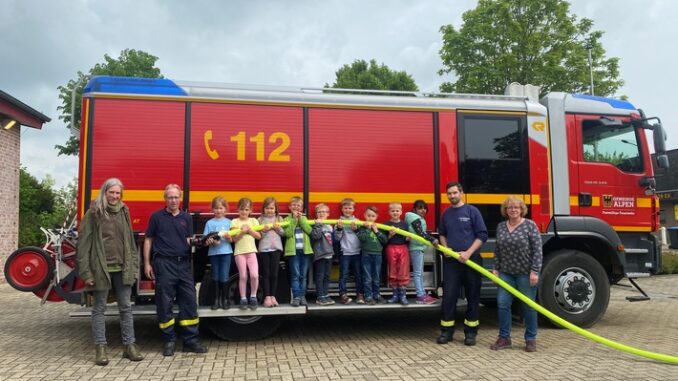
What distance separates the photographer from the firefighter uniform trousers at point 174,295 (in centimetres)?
535

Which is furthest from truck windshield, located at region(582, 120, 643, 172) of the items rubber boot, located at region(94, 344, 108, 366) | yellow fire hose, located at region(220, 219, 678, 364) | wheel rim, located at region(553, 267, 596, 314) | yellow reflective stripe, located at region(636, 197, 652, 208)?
rubber boot, located at region(94, 344, 108, 366)

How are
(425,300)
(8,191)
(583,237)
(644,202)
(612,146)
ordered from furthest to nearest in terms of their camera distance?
1. (8,191)
2. (612,146)
3. (644,202)
4. (583,237)
5. (425,300)

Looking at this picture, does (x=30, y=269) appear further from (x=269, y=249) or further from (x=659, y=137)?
(x=659, y=137)

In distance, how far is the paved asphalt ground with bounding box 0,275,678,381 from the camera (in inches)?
185

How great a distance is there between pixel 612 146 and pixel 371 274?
4038 mm

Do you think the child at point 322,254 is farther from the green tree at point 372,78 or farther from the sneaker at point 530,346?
the green tree at point 372,78

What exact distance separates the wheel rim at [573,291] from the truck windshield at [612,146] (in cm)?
167

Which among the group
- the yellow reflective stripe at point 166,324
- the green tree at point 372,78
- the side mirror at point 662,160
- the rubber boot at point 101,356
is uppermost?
the green tree at point 372,78

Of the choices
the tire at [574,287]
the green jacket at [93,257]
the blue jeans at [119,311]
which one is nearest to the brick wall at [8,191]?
the blue jeans at [119,311]

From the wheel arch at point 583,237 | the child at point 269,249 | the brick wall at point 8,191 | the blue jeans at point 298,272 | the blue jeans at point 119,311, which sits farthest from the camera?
the brick wall at point 8,191

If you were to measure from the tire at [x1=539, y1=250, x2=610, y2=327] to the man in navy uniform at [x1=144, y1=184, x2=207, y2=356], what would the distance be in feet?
14.6

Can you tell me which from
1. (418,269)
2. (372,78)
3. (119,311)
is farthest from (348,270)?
(372,78)

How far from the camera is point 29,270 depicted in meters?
5.71

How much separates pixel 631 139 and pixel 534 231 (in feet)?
9.23
